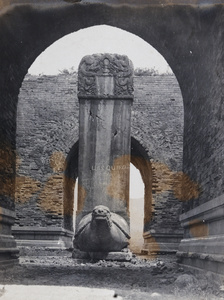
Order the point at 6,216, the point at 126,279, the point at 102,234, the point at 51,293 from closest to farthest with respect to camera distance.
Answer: the point at 51,293 → the point at 126,279 → the point at 6,216 → the point at 102,234

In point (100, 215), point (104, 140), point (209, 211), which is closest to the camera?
point (209, 211)

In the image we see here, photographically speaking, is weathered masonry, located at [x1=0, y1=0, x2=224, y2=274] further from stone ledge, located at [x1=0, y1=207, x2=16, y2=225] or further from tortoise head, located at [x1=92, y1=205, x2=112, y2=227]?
tortoise head, located at [x1=92, y1=205, x2=112, y2=227]

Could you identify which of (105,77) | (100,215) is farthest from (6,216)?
(105,77)

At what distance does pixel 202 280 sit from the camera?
619 cm

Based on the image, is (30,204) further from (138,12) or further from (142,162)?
(138,12)

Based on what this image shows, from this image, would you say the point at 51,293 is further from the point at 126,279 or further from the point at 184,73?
the point at 184,73

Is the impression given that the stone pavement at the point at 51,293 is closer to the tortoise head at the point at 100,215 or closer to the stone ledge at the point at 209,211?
the stone ledge at the point at 209,211

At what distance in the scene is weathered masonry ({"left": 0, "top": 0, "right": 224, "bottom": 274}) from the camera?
6332mm

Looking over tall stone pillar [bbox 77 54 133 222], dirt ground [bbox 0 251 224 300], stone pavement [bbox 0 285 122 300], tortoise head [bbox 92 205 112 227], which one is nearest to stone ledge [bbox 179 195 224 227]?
dirt ground [bbox 0 251 224 300]

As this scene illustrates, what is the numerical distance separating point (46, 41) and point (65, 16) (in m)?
0.76

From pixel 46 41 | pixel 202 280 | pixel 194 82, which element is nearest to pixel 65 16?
pixel 46 41

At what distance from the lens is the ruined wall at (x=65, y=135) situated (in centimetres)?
1484

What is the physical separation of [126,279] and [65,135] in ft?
28.0

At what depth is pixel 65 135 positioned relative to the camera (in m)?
14.9
